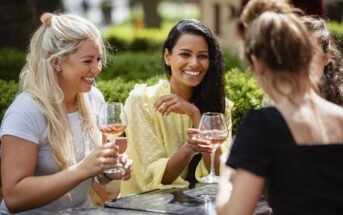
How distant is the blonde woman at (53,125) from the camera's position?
2900mm

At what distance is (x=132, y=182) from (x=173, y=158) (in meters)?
0.57

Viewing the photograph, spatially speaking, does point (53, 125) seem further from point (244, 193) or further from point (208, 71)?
point (244, 193)

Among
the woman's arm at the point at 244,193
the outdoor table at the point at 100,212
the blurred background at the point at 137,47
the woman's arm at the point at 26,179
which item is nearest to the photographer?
the woman's arm at the point at 244,193

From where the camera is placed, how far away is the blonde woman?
290 cm

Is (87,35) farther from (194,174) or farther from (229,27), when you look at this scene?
(229,27)

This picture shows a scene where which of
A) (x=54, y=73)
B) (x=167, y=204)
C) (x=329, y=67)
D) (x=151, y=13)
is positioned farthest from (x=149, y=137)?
(x=151, y=13)

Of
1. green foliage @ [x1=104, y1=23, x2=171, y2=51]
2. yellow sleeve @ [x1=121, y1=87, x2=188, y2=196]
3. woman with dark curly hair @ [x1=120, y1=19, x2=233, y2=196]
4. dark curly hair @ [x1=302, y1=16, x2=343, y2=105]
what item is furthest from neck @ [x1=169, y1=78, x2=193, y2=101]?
green foliage @ [x1=104, y1=23, x2=171, y2=51]

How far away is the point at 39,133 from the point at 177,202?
2.97 feet

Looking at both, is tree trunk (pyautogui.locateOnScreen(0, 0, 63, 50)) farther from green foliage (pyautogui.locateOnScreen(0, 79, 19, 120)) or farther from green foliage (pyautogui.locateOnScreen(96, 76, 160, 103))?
green foliage (pyautogui.locateOnScreen(96, 76, 160, 103))

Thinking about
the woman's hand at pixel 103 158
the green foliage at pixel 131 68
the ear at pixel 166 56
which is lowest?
the woman's hand at pixel 103 158

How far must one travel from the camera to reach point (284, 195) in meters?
2.11

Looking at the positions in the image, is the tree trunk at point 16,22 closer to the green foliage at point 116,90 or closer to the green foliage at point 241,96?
the green foliage at point 116,90

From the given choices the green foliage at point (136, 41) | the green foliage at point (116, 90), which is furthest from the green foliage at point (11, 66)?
the green foliage at point (136, 41)

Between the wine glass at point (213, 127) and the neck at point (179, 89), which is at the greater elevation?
the neck at point (179, 89)
